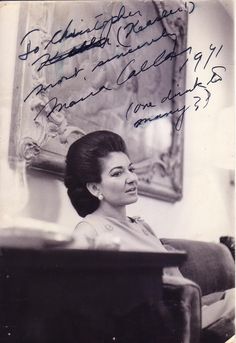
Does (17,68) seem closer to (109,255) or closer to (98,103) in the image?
(98,103)

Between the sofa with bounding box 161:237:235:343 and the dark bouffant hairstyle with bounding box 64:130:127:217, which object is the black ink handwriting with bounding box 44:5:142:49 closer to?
the dark bouffant hairstyle with bounding box 64:130:127:217

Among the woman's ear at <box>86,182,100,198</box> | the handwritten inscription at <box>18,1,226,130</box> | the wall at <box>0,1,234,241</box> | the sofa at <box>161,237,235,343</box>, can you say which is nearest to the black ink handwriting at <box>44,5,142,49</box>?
the handwritten inscription at <box>18,1,226,130</box>

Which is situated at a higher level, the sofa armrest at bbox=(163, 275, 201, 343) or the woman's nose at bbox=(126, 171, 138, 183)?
the woman's nose at bbox=(126, 171, 138, 183)

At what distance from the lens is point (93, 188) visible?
684mm

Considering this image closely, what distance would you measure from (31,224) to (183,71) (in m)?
0.39

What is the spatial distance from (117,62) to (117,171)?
0.20m

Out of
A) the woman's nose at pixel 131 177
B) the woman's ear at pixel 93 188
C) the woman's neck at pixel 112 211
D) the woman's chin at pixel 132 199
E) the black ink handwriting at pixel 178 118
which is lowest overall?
the woman's neck at pixel 112 211

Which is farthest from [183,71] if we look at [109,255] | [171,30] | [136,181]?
[109,255]

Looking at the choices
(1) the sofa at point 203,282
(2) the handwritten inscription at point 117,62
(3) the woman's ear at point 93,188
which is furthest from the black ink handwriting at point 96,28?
(1) the sofa at point 203,282

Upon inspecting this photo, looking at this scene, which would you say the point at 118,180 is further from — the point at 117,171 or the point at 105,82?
the point at 105,82

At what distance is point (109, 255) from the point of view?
639mm

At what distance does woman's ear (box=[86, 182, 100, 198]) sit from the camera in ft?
2.24

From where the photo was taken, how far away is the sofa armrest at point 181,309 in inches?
25.6
